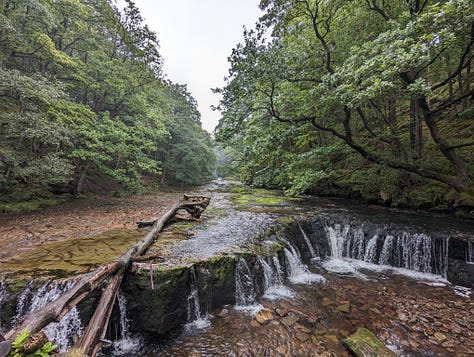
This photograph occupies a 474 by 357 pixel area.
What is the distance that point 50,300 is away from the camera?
3182 mm

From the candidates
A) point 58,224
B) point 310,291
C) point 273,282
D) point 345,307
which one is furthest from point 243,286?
point 58,224

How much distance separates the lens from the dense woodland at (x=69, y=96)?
7.14 metres

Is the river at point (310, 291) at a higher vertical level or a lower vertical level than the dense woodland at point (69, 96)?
lower

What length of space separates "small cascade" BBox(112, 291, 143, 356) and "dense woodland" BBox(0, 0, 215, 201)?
6431mm

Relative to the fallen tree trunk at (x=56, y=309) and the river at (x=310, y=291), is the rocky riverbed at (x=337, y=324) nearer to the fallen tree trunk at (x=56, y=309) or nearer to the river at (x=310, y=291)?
the river at (x=310, y=291)

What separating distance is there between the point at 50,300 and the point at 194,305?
2265mm

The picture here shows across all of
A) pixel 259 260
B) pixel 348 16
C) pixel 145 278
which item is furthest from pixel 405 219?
pixel 145 278

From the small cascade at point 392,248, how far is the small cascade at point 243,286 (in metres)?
3.95

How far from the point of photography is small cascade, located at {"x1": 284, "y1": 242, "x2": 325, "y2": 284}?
545 cm

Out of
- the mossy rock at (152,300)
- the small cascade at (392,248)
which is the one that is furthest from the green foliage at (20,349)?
the small cascade at (392,248)

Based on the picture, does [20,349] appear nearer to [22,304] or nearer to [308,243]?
[22,304]

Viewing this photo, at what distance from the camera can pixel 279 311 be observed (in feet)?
13.7

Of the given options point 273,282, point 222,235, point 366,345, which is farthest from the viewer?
point 222,235

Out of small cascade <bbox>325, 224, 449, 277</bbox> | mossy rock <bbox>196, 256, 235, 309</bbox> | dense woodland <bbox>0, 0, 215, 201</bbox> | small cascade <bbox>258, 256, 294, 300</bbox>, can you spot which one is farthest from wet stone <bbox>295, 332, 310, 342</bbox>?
dense woodland <bbox>0, 0, 215, 201</bbox>
